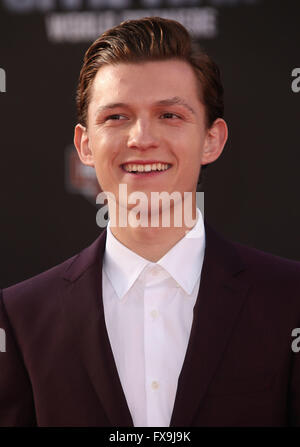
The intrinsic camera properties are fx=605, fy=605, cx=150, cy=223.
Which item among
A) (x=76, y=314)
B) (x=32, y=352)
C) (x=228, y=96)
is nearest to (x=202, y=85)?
(x=76, y=314)

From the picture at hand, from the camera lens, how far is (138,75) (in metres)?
1.68

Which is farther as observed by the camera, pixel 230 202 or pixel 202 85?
pixel 230 202

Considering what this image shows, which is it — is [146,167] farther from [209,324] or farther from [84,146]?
[209,324]

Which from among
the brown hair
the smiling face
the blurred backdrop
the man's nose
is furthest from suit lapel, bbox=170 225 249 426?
the blurred backdrop

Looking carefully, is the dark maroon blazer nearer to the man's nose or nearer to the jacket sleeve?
the jacket sleeve

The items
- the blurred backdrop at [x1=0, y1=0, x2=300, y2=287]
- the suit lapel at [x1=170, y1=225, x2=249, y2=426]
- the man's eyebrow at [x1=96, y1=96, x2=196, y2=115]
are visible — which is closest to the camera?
the suit lapel at [x1=170, y1=225, x2=249, y2=426]

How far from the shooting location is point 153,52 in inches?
67.9

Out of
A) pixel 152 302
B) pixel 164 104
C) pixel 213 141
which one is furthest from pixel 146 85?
pixel 152 302

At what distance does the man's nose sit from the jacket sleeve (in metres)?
0.66

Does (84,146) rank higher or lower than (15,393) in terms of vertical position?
higher

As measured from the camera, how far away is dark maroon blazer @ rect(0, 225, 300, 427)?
1545mm

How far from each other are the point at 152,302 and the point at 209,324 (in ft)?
0.61

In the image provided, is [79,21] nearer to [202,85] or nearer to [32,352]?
[202,85]
